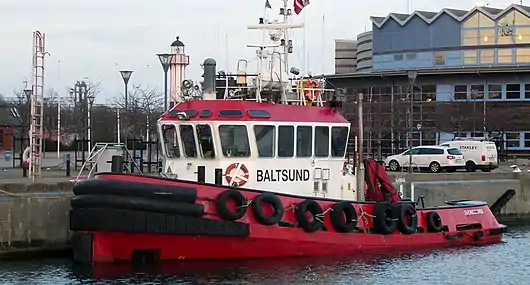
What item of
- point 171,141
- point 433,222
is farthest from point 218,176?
point 433,222

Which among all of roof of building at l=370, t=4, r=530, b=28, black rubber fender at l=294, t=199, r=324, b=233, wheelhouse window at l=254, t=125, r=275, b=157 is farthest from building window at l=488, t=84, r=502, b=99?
wheelhouse window at l=254, t=125, r=275, b=157

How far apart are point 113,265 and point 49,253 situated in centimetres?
302

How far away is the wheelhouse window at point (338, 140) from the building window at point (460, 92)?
1700 inches

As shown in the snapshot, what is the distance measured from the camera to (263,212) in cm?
1897

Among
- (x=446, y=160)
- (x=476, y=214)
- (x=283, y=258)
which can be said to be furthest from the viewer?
(x=446, y=160)

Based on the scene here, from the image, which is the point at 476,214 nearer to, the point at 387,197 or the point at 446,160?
the point at 387,197

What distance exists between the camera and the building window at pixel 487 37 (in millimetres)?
67812

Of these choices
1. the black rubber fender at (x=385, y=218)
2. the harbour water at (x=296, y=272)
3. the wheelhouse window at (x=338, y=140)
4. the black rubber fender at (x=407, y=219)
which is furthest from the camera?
the black rubber fender at (x=407, y=219)

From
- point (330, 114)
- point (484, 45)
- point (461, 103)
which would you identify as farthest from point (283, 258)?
point (484, 45)

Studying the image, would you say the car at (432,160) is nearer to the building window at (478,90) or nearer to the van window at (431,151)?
the van window at (431,151)

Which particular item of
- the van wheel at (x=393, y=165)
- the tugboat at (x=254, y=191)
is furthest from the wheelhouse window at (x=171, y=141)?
the van wheel at (x=393, y=165)

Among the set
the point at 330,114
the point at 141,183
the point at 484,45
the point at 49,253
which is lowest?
the point at 49,253

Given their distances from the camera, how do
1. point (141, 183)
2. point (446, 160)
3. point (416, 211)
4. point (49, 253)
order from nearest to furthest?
point (141, 183) < point (49, 253) < point (416, 211) < point (446, 160)

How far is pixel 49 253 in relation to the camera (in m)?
20.9
